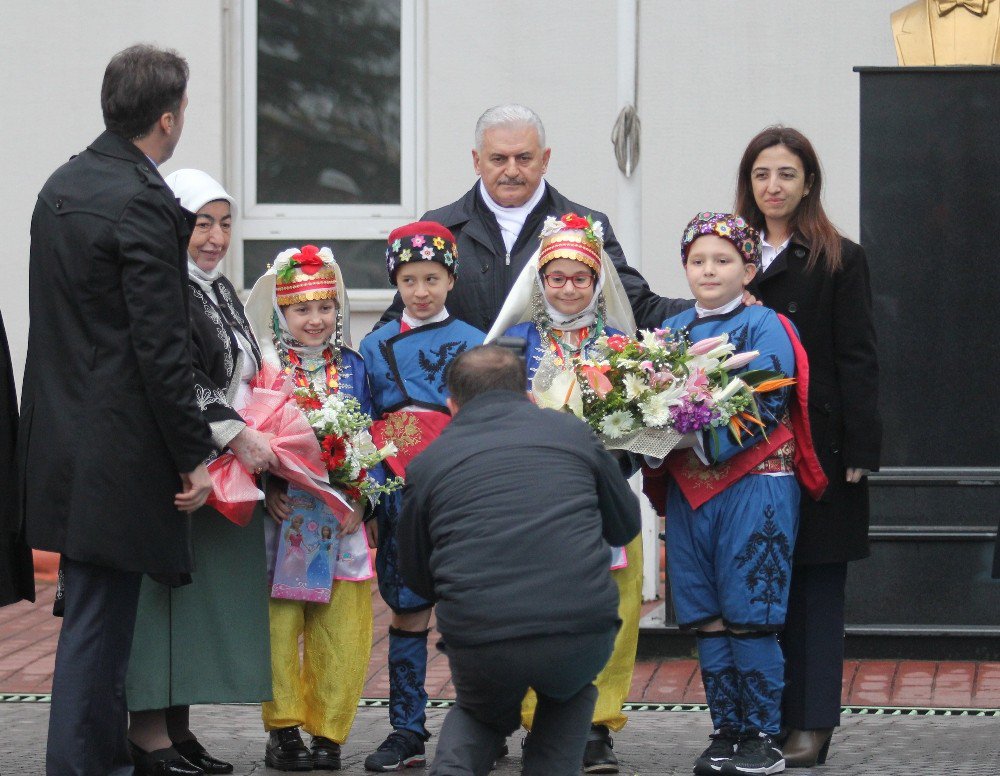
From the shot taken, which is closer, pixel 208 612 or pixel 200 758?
pixel 208 612

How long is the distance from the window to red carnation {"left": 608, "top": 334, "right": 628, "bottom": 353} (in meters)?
4.29

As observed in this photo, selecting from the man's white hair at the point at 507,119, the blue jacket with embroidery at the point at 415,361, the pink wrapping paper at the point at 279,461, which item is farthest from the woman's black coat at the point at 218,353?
the man's white hair at the point at 507,119

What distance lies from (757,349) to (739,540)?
1.90 feet

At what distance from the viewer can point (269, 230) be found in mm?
9609

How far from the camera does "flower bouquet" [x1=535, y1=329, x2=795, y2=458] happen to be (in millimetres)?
5215

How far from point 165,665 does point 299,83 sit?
501 centimetres

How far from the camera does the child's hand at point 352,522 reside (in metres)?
5.52

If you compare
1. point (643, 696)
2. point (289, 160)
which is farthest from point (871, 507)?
point (289, 160)

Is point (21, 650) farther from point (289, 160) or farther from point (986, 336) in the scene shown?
point (986, 336)

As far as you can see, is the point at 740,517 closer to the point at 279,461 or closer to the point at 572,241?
the point at 572,241

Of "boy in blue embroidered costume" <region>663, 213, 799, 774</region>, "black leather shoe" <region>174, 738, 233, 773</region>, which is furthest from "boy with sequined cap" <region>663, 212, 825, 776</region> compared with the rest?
"black leather shoe" <region>174, 738, 233, 773</region>

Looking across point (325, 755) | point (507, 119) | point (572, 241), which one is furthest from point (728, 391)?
point (325, 755)

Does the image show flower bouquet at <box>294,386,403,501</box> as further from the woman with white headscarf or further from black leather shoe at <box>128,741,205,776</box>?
black leather shoe at <box>128,741,205,776</box>

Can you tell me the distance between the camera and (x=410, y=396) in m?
5.59
